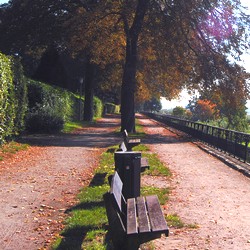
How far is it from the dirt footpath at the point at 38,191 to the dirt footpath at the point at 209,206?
1.67m

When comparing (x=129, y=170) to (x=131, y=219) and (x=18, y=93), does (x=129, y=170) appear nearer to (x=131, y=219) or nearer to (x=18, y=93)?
(x=131, y=219)

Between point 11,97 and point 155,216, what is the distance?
10.2 m

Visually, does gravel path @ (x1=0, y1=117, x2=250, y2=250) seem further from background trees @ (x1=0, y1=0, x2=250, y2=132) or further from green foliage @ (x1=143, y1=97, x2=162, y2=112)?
green foliage @ (x1=143, y1=97, x2=162, y2=112)

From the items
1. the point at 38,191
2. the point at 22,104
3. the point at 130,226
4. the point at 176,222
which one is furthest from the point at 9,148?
the point at 130,226

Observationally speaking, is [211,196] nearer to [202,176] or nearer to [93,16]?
[202,176]

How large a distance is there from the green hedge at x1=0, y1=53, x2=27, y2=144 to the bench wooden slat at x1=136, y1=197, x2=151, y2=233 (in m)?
8.19

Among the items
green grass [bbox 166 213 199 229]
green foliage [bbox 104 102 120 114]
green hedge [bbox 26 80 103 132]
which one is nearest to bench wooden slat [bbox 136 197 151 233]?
green grass [bbox 166 213 199 229]

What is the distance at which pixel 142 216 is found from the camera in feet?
15.5

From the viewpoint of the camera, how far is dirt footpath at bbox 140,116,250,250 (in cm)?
536

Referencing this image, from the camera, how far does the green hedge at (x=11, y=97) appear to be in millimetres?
12852

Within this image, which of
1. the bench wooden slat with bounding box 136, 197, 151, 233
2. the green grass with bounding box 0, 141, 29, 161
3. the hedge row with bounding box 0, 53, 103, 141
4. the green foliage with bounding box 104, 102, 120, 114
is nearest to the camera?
the bench wooden slat with bounding box 136, 197, 151, 233

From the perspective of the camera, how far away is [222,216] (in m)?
6.61

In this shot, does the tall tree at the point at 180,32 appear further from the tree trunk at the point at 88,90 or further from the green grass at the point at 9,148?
the tree trunk at the point at 88,90

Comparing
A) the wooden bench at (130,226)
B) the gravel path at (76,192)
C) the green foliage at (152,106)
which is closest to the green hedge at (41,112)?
the gravel path at (76,192)
